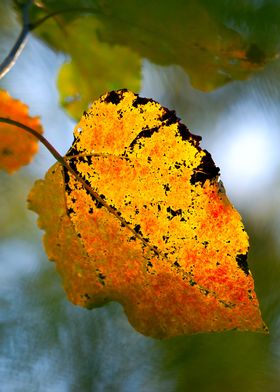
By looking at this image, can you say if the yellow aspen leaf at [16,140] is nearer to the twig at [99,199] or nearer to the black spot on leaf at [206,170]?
the twig at [99,199]

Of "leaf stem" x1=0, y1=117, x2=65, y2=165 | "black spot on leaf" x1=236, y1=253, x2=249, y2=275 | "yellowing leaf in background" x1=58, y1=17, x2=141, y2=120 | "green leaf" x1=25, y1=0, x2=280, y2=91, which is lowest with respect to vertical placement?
"black spot on leaf" x1=236, y1=253, x2=249, y2=275

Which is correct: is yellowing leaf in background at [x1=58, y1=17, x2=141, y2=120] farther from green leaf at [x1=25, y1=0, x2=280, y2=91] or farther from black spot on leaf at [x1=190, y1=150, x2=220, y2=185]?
black spot on leaf at [x1=190, y1=150, x2=220, y2=185]

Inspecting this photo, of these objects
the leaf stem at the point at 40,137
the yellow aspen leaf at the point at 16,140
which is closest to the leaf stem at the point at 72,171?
the leaf stem at the point at 40,137

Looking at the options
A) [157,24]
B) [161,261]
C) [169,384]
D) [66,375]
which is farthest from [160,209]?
[66,375]

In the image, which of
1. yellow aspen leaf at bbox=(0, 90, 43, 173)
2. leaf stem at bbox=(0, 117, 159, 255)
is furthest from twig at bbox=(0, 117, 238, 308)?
yellow aspen leaf at bbox=(0, 90, 43, 173)

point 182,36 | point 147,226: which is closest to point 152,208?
point 147,226

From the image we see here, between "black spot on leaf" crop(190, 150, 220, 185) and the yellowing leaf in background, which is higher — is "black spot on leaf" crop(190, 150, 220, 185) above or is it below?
below

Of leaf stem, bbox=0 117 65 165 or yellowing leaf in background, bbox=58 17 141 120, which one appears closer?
leaf stem, bbox=0 117 65 165
